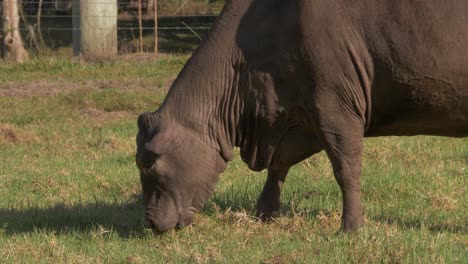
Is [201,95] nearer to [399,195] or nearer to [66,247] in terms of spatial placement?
[66,247]

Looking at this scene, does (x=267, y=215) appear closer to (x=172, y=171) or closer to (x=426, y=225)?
(x=172, y=171)

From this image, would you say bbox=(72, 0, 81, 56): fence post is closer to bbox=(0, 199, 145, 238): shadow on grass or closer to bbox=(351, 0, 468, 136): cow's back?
bbox=(0, 199, 145, 238): shadow on grass

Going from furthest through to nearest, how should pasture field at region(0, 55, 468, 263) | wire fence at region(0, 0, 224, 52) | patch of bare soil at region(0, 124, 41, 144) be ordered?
wire fence at region(0, 0, 224, 52) → patch of bare soil at region(0, 124, 41, 144) → pasture field at region(0, 55, 468, 263)

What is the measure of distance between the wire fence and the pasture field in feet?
36.9

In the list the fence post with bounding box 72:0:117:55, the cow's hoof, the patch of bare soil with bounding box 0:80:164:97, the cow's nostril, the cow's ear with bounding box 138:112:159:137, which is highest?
the cow's ear with bounding box 138:112:159:137

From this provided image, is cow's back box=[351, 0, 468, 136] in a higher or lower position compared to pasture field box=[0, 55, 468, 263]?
higher

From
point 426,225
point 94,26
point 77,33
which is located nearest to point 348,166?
point 426,225

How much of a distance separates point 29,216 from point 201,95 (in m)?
1.94

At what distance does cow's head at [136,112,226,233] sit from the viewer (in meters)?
7.48

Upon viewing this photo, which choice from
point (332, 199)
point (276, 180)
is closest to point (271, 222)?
point (276, 180)

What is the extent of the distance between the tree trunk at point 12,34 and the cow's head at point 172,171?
13.9m

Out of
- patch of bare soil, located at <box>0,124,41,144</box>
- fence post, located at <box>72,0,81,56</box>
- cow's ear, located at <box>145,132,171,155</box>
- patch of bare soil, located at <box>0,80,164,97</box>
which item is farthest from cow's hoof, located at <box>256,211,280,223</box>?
fence post, located at <box>72,0,81,56</box>

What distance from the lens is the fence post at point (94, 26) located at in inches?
842

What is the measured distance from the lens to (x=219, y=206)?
849 cm
